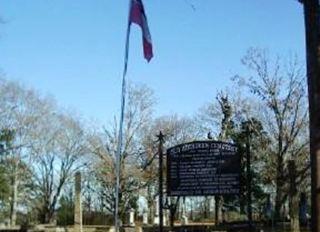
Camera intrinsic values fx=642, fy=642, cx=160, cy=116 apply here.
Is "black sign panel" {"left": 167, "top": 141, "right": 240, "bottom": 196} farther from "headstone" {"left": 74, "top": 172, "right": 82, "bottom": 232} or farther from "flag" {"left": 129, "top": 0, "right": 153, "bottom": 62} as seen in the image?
"headstone" {"left": 74, "top": 172, "right": 82, "bottom": 232}

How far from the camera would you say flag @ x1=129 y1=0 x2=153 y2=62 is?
647 inches

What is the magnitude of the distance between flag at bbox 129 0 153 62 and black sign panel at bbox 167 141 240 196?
4.96m

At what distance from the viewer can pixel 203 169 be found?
20.4m

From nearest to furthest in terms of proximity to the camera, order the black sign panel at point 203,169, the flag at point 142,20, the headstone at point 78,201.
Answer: the flag at point 142,20, the black sign panel at point 203,169, the headstone at point 78,201

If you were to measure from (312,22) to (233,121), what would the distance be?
125 feet

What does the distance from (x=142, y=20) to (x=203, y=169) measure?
5.95 meters

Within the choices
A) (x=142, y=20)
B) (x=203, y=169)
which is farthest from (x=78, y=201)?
(x=142, y=20)

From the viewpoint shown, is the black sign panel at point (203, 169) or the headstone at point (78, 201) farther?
the headstone at point (78, 201)

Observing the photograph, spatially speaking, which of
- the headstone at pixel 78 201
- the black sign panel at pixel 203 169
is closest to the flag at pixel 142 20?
the black sign panel at pixel 203 169

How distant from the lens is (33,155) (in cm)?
6372

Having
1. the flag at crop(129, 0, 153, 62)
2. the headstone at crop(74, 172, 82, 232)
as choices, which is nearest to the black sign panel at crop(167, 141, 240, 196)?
the flag at crop(129, 0, 153, 62)

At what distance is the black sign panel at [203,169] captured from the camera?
20141 millimetres

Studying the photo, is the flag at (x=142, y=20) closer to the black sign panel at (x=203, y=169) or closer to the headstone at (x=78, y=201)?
the black sign panel at (x=203, y=169)

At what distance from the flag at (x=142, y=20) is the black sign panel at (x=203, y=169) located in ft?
16.3
